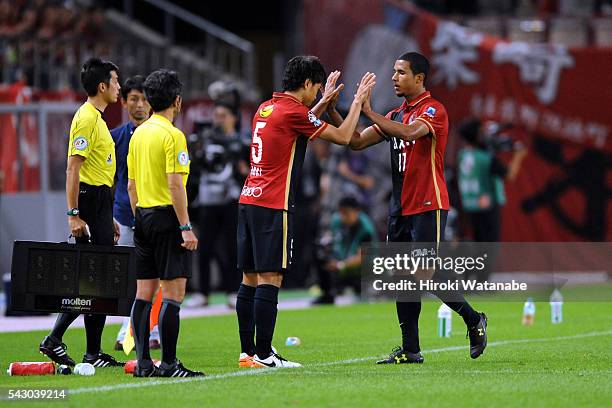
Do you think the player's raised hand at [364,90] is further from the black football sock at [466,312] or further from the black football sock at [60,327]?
the black football sock at [60,327]

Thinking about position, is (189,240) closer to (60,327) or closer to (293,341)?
(60,327)

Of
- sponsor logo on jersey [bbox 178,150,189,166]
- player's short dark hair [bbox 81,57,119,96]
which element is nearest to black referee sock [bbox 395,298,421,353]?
sponsor logo on jersey [bbox 178,150,189,166]

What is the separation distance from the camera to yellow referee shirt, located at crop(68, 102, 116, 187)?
9.53m

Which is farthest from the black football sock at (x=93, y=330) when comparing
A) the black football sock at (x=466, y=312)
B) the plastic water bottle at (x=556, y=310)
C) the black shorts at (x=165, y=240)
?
the plastic water bottle at (x=556, y=310)

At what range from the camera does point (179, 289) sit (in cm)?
883

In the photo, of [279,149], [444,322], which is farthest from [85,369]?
[444,322]

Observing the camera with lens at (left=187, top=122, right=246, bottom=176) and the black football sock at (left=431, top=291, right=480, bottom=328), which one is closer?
the black football sock at (left=431, top=291, right=480, bottom=328)

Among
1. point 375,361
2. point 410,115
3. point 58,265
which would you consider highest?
point 410,115

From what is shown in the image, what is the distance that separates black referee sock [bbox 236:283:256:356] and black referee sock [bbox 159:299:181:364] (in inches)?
40.2

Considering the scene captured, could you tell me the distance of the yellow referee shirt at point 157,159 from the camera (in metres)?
8.75

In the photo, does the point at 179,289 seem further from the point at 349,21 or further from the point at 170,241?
the point at 349,21

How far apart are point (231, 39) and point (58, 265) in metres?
15.2

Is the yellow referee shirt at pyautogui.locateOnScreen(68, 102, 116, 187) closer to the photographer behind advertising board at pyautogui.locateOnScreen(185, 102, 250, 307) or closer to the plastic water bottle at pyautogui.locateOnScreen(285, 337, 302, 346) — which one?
the plastic water bottle at pyautogui.locateOnScreen(285, 337, 302, 346)

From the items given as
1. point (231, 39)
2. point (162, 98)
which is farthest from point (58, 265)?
point (231, 39)
